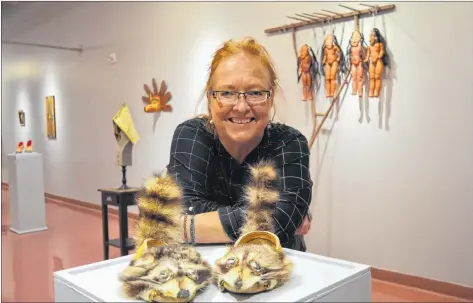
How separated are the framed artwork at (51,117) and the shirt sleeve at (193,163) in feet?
19.1

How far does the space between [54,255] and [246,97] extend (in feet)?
10.8

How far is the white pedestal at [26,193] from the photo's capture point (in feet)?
15.3

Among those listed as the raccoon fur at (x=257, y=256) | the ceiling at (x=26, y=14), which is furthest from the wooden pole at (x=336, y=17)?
the ceiling at (x=26, y=14)

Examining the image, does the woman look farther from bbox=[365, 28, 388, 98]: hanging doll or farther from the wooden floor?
bbox=[365, 28, 388, 98]: hanging doll

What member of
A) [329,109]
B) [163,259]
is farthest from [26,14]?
[163,259]

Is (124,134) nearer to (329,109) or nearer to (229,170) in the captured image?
(329,109)

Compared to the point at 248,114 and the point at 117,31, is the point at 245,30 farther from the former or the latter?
the point at 248,114

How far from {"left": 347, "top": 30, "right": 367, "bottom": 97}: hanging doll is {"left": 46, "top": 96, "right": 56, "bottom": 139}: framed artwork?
4.62 meters

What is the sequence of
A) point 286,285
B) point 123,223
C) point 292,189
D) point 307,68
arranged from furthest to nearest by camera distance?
point 123,223
point 307,68
point 292,189
point 286,285

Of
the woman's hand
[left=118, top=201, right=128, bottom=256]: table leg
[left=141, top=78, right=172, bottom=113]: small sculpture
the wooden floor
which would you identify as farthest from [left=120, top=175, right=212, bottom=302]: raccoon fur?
[left=141, top=78, right=172, bottom=113]: small sculpture

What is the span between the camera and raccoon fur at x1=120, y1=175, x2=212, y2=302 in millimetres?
583

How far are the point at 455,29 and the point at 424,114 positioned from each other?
1.57 feet

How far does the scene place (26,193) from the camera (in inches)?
186

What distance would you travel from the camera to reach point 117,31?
17.0 ft
